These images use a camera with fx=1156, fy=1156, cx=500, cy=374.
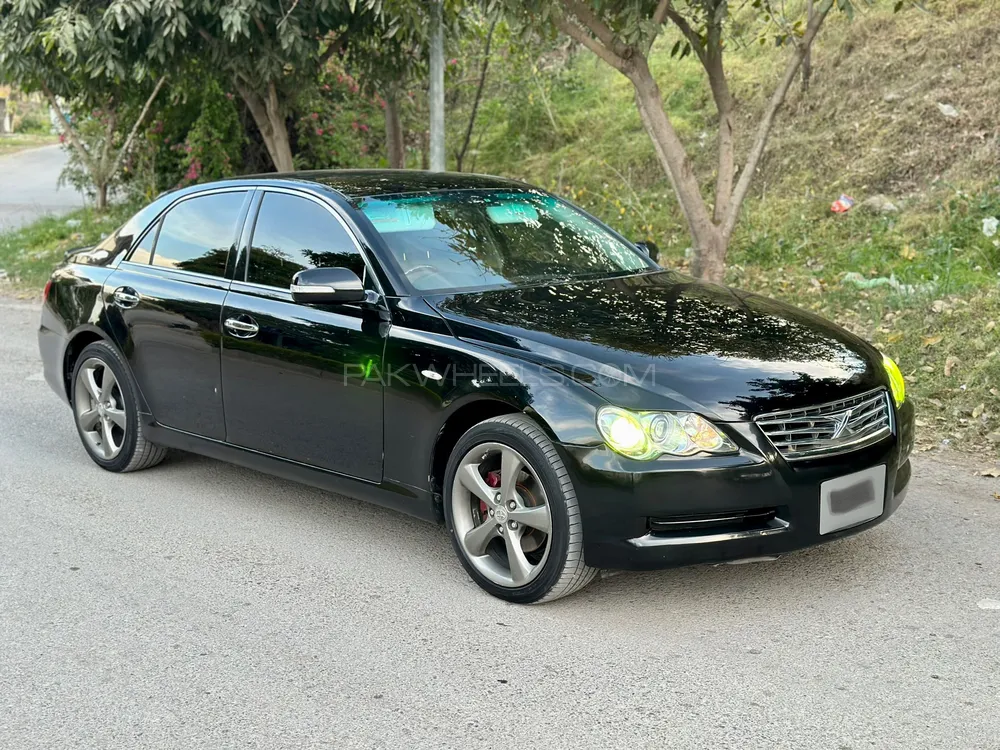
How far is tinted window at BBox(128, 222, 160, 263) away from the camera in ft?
20.2

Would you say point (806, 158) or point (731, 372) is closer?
point (731, 372)

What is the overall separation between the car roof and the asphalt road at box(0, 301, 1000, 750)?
1.56 meters

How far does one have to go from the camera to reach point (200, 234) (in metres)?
5.88

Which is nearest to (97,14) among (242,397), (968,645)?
(242,397)

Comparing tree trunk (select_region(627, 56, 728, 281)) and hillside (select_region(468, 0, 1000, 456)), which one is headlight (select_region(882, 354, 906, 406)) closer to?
hillside (select_region(468, 0, 1000, 456))

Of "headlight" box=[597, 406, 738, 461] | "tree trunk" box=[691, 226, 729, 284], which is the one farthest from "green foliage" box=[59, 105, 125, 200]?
"headlight" box=[597, 406, 738, 461]

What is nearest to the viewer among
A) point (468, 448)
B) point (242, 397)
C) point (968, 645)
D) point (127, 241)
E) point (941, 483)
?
point (968, 645)

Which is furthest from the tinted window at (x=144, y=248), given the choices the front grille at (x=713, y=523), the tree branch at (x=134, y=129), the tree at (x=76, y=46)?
the tree branch at (x=134, y=129)

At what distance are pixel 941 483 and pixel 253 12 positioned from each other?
7.65 meters

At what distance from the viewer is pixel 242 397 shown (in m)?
5.40

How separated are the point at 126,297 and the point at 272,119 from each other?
288 inches

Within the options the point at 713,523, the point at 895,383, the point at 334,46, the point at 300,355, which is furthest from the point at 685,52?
the point at 713,523

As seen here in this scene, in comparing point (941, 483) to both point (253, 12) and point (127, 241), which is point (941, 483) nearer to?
point (127, 241)

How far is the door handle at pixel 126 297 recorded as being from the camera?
6008 millimetres
